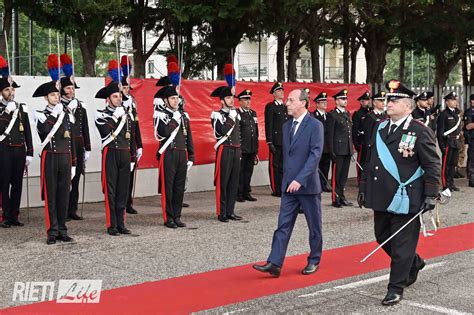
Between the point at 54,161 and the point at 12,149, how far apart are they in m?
1.47

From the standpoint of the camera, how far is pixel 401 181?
22.5 ft

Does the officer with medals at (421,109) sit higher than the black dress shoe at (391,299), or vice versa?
the officer with medals at (421,109)

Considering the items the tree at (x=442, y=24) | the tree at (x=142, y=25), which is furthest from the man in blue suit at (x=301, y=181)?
the tree at (x=442, y=24)

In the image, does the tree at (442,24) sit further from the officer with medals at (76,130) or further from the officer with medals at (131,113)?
the officer with medals at (76,130)

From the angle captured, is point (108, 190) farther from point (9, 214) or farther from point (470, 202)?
point (470, 202)

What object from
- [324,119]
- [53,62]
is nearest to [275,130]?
[324,119]

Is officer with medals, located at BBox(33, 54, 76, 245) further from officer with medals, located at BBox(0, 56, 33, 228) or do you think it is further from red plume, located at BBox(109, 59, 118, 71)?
red plume, located at BBox(109, 59, 118, 71)

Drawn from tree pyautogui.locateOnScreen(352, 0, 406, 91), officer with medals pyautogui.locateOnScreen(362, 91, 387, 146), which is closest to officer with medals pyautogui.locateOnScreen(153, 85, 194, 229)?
officer with medals pyautogui.locateOnScreen(362, 91, 387, 146)

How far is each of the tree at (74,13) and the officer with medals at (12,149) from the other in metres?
1.96

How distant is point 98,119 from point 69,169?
Result: 0.85 m

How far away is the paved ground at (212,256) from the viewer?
22.4ft

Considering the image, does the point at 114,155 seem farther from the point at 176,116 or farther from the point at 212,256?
the point at 212,256

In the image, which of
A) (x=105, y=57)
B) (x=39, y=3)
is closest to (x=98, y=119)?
(x=39, y=3)

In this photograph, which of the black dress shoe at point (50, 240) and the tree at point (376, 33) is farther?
the tree at point (376, 33)
